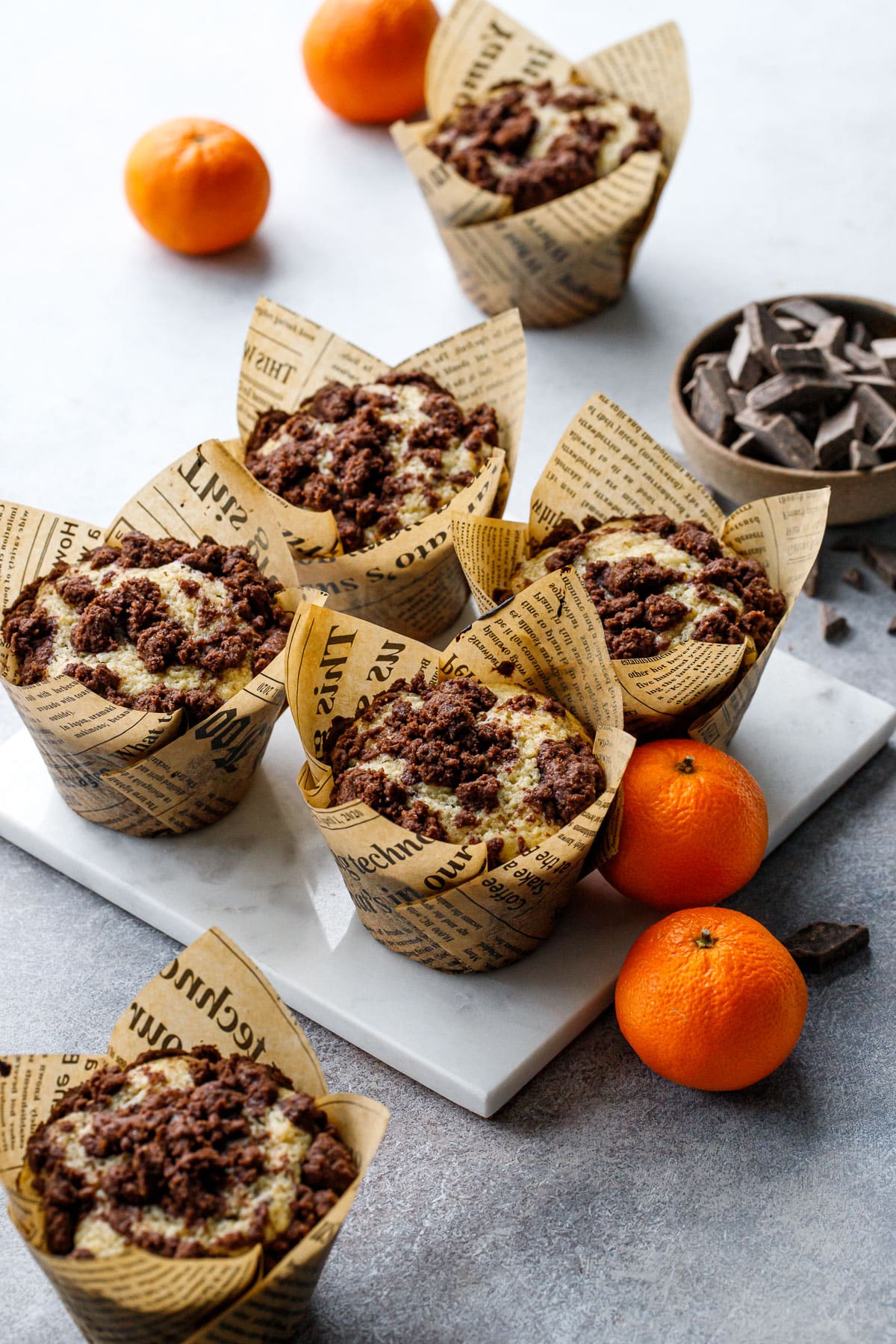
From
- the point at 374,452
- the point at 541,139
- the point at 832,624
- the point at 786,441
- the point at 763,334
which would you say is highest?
the point at 541,139

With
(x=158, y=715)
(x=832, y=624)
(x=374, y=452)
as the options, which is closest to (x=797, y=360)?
(x=832, y=624)

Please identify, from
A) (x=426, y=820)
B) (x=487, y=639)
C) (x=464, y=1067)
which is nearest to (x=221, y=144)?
(x=487, y=639)

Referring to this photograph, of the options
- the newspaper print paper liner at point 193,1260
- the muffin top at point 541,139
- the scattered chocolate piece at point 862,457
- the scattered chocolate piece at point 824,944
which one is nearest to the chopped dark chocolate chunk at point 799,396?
the scattered chocolate piece at point 862,457

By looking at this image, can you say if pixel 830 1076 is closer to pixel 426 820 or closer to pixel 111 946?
pixel 426 820

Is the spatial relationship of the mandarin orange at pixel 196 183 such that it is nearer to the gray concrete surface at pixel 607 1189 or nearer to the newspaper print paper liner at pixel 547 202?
the newspaper print paper liner at pixel 547 202

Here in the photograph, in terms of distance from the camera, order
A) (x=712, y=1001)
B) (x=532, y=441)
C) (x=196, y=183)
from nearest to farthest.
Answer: (x=712, y=1001) → (x=532, y=441) → (x=196, y=183)

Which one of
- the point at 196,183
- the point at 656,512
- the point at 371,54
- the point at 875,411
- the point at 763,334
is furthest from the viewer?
the point at 371,54

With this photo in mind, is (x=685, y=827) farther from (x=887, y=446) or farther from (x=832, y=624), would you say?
(x=887, y=446)

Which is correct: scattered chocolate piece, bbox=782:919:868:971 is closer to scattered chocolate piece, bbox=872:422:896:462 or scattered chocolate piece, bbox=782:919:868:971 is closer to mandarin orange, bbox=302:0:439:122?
scattered chocolate piece, bbox=872:422:896:462
